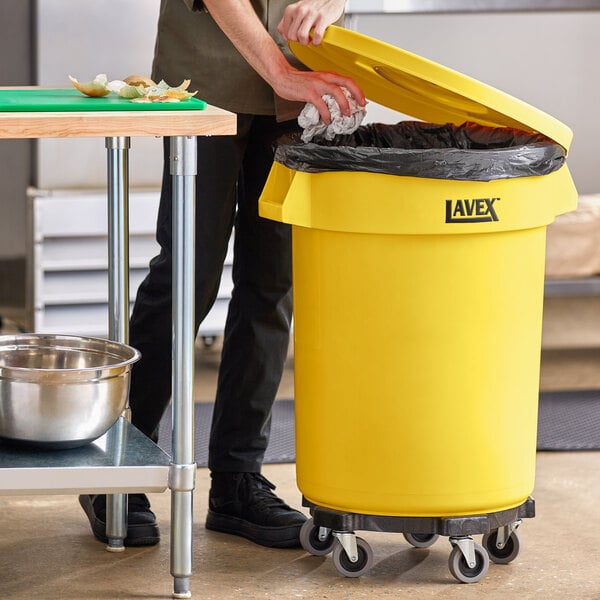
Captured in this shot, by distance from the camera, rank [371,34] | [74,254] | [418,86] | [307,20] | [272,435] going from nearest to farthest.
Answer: [307,20]
[418,86]
[272,435]
[74,254]
[371,34]

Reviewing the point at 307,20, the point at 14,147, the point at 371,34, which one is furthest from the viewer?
the point at 371,34

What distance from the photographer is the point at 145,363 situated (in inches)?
93.5

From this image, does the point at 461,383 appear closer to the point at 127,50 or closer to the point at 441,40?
the point at 127,50

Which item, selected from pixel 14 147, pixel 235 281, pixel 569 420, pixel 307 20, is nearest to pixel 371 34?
pixel 14 147

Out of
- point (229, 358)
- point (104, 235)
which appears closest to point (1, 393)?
point (229, 358)

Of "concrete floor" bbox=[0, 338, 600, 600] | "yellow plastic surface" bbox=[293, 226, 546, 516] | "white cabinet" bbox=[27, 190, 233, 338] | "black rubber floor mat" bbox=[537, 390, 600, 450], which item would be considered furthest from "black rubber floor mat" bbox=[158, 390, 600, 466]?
"yellow plastic surface" bbox=[293, 226, 546, 516]

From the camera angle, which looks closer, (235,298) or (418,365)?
(418,365)

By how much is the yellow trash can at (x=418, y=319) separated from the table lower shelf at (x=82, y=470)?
324 mm

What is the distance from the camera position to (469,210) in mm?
1976

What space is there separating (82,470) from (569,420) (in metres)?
1.70

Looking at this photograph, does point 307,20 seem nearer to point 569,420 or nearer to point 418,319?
point 418,319

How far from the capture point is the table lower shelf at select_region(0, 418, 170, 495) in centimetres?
191

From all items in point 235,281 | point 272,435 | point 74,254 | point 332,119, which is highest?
point 332,119

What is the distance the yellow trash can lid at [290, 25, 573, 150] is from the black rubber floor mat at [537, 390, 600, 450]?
3.42 ft
